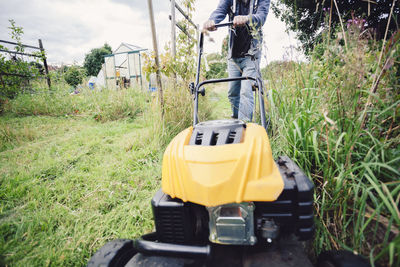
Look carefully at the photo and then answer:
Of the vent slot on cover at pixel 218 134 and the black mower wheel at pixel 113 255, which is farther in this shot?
the vent slot on cover at pixel 218 134

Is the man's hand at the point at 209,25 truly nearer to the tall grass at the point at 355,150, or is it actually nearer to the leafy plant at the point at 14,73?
the tall grass at the point at 355,150

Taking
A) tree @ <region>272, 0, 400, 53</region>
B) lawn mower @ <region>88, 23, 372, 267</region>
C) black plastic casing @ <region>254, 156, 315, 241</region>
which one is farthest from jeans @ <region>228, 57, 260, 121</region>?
black plastic casing @ <region>254, 156, 315, 241</region>

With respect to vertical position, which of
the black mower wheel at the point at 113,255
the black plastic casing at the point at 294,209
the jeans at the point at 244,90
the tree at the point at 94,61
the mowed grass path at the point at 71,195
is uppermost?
the tree at the point at 94,61

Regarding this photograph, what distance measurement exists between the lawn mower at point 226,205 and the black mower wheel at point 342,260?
3 cm

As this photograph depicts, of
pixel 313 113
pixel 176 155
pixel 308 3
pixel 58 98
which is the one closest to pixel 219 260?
pixel 176 155

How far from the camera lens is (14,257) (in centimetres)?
125

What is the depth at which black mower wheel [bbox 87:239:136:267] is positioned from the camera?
95cm

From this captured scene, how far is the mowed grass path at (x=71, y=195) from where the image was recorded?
1357mm

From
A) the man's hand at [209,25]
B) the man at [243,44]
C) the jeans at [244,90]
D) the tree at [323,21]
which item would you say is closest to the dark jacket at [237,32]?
the man at [243,44]

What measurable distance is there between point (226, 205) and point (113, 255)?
23.8 inches

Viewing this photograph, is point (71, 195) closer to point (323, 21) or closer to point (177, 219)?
point (177, 219)

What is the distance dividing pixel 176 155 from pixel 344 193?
1.00 m

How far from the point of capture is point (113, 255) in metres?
0.98

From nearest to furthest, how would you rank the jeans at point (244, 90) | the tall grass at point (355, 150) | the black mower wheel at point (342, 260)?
the black mower wheel at point (342, 260), the tall grass at point (355, 150), the jeans at point (244, 90)
